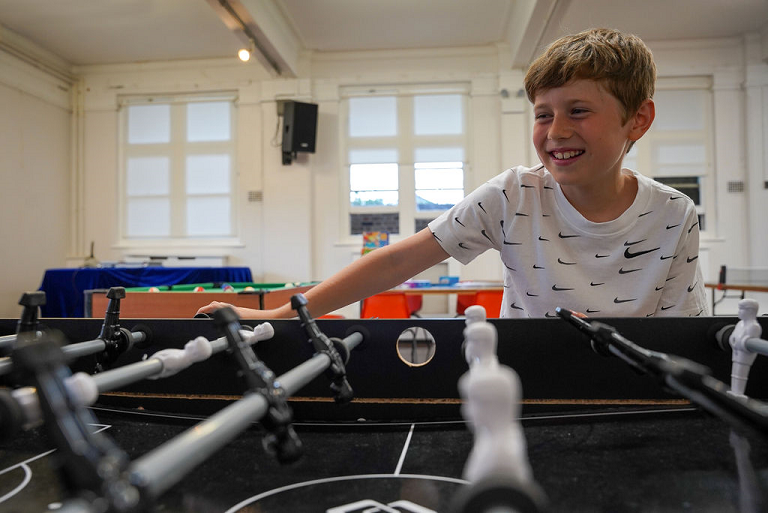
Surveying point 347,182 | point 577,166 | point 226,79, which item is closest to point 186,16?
point 226,79

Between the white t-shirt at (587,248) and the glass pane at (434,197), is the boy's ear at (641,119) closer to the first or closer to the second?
the white t-shirt at (587,248)

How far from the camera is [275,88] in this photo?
20.7 feet

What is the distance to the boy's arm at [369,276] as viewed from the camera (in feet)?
3.50

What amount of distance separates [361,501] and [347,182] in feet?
19.6

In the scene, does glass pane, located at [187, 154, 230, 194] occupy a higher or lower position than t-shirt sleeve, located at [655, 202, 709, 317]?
higher

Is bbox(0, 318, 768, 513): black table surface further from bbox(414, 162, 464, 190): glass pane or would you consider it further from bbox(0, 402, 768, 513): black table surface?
bbox(414, 162, 464, 190): glass pane

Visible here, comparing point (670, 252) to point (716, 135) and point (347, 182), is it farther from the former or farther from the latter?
point (716, 135)

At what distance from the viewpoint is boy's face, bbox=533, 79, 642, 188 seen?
1049mm

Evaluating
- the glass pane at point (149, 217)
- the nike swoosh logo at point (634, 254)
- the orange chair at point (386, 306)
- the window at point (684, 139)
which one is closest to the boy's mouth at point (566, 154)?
the nike swoosh logo at point (634, 254)

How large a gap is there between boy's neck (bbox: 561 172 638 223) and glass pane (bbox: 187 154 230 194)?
230 inches

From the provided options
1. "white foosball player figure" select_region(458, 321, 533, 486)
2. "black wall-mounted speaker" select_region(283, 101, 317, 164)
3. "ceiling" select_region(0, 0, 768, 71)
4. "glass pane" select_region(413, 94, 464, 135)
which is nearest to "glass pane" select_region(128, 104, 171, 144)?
"ceiling" select_region(0, 0, 768, 71)

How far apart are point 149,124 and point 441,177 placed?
12.5 feet

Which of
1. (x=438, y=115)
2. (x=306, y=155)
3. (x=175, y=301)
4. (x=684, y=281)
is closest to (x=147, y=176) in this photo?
(x=306, y=155)

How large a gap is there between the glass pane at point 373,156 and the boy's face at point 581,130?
5270 mm
